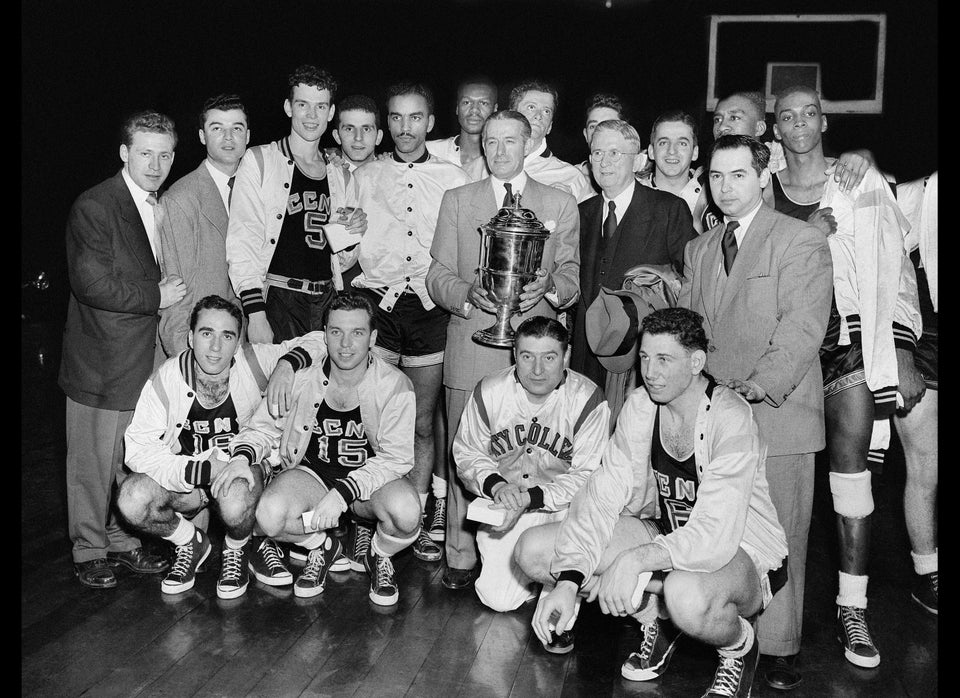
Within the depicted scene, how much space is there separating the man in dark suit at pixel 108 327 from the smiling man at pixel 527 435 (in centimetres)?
126

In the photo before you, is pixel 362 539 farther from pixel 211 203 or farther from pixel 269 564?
pixel 211 203

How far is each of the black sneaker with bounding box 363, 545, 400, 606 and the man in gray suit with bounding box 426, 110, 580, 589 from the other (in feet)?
0.79

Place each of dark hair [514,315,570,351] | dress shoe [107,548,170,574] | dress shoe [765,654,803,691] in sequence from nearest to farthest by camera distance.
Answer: dress shoe [765,654,803,691]
dark hair [514,315,570,351]
dress shoe [107,548,170,574]

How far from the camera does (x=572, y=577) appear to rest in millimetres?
2492

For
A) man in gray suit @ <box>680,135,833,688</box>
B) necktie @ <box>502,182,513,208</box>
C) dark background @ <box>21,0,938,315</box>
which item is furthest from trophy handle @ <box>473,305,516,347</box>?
dark background @ <box>21,0,938,315</box>

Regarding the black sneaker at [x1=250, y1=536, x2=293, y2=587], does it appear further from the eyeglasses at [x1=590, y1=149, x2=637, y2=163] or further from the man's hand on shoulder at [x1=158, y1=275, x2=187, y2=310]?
the eyeglasses at [x1=590, y1=149, x2=637, y2=163]

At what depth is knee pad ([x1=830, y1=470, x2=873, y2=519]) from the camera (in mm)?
3006

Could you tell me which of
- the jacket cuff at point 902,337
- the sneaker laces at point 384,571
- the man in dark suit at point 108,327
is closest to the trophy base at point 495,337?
the sneaker laces at point 384,571

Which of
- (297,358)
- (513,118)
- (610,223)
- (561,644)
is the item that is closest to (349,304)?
(297,358)

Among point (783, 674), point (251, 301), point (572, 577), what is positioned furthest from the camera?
point (251, 301)

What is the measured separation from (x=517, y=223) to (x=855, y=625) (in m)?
1.75

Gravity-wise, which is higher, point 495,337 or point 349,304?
point 349,304

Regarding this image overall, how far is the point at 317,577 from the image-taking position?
331 cm

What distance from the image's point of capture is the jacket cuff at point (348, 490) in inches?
129
